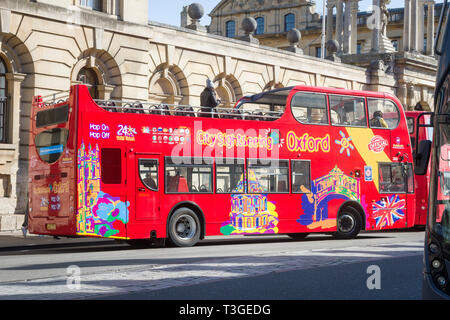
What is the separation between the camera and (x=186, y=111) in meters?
18.7

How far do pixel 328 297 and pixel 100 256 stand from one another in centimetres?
732

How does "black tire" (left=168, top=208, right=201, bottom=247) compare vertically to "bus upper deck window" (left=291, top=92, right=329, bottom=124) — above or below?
below

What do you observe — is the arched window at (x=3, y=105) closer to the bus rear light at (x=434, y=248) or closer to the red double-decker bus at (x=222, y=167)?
the red double-decker bus at (x=222, y=167)

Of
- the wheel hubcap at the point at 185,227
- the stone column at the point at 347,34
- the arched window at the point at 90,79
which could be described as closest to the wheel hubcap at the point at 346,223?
the wheel hubcap at the point at 185,227

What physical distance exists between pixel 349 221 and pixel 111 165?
721cm

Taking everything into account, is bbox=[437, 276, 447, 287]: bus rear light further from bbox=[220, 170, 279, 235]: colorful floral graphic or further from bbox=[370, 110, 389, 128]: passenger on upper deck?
bbox=[370, 110, 389, 128]: passenger on upper deck

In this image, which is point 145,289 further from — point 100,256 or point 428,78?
point 428,78

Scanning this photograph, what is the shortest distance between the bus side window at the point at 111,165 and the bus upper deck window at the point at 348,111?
626cm

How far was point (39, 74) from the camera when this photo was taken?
23766 mm

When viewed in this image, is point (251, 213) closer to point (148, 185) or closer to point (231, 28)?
point (148, 185)

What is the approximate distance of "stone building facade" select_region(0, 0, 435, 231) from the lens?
2330 cm

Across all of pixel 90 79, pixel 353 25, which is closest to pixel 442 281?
pixel 90 79

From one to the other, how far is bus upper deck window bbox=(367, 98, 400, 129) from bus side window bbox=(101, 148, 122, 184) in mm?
7592

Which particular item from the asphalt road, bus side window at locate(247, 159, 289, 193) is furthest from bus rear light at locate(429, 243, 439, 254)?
bus side window at locate(247, 159, 289, 193)
